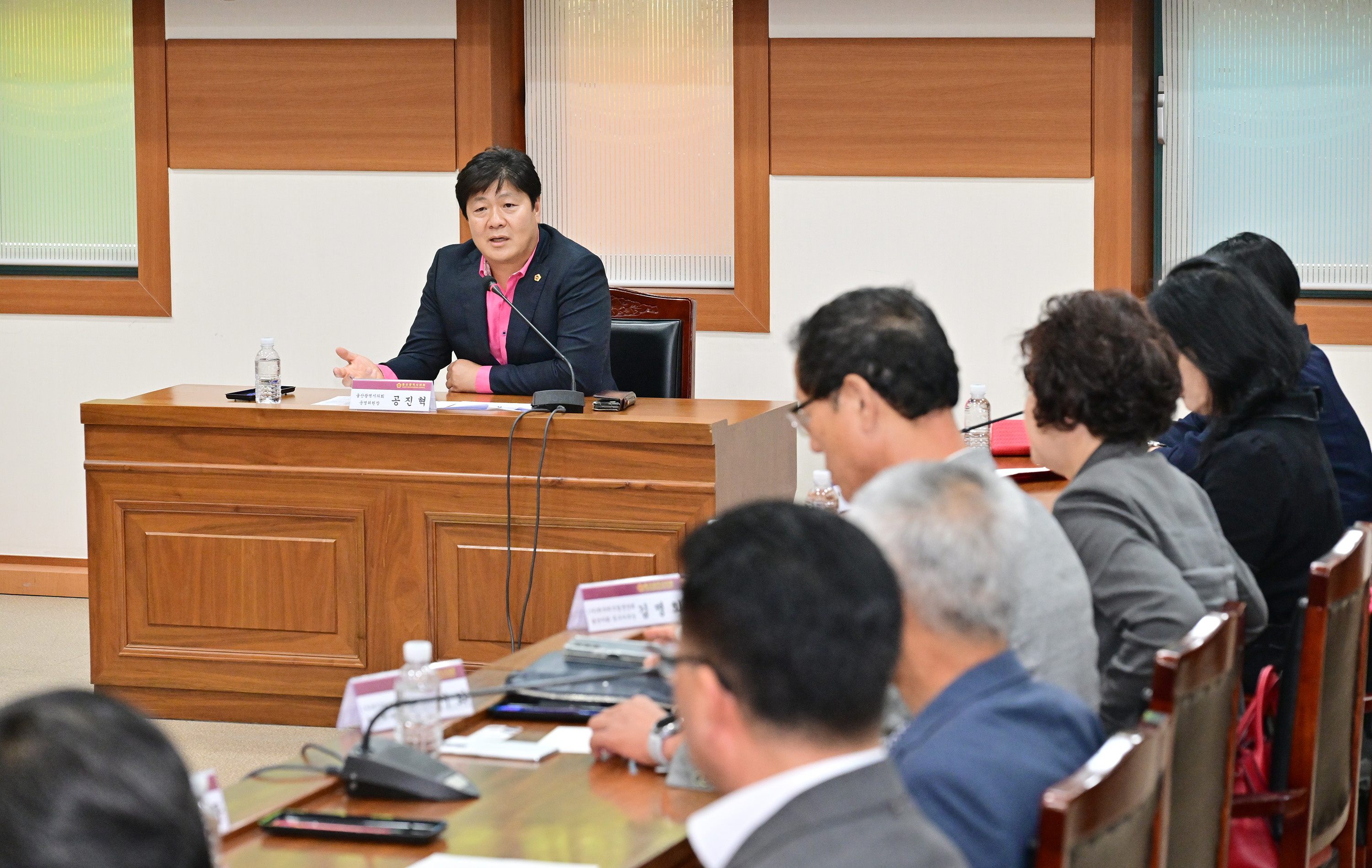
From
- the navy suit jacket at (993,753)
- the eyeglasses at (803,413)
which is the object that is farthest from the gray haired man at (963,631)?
the eyeglasses at (803,413)

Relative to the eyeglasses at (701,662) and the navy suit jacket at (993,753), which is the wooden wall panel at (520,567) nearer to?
the navy suit jacket at (993,753)

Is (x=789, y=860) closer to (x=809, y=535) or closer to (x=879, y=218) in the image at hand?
(x=809, y=535)

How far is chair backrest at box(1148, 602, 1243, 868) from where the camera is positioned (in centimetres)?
163

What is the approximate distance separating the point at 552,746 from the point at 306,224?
156 inches

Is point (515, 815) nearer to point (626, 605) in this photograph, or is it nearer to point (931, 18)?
point (626, 605)

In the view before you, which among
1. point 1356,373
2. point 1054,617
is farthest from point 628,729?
point 1356,373

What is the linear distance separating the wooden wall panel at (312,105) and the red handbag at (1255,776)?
3.77m

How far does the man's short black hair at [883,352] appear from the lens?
2.11 meters

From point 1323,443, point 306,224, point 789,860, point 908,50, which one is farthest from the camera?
point 306,224

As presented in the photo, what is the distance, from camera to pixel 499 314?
424cm

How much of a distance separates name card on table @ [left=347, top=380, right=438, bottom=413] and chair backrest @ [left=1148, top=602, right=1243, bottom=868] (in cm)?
218

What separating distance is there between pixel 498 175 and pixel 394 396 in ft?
2.48

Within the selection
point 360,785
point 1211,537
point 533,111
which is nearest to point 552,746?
point 360,785

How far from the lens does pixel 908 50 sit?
16.7 ft
